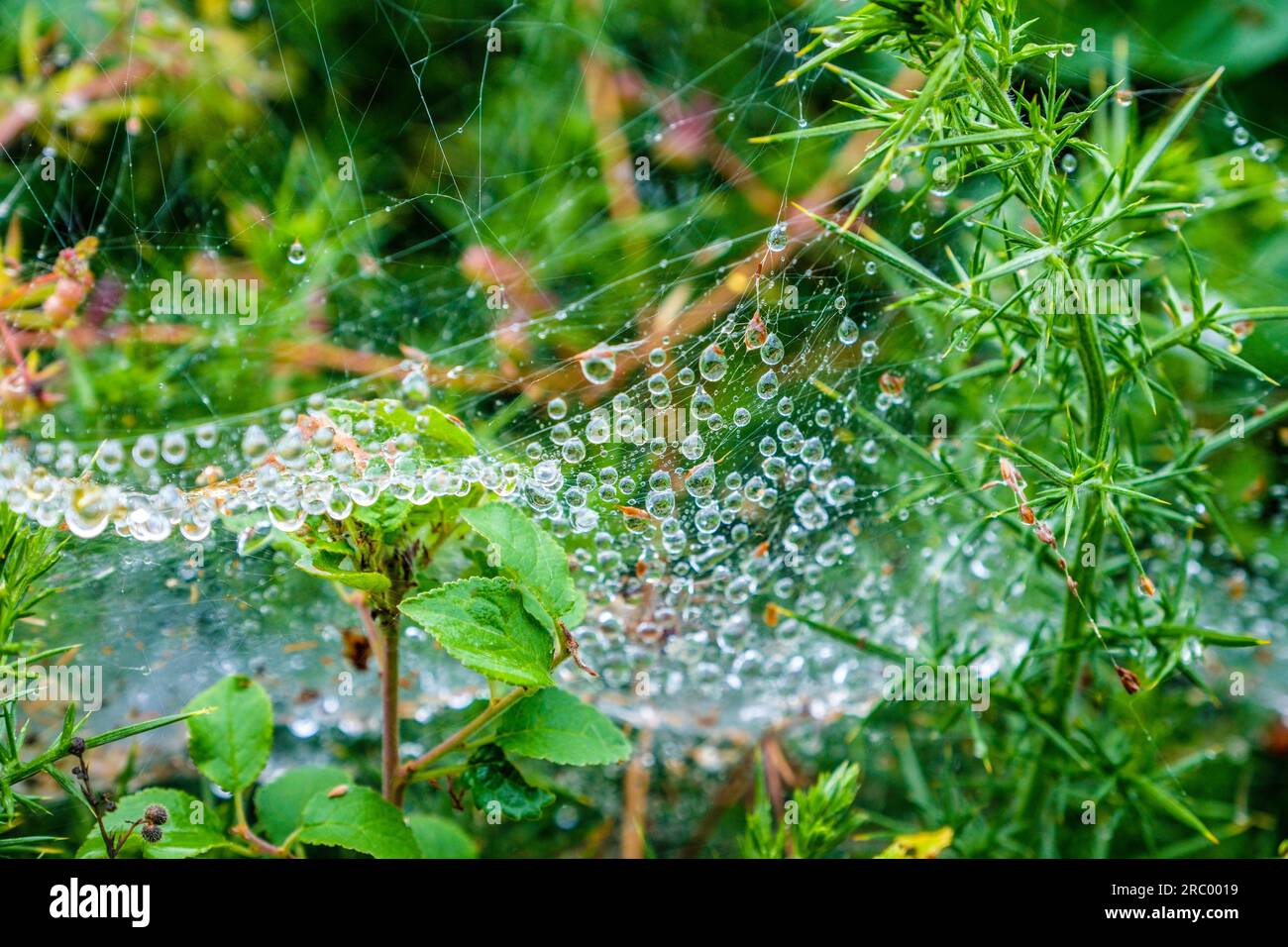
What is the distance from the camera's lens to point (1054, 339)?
0.93 metres

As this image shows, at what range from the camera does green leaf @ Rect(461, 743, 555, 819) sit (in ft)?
2.74

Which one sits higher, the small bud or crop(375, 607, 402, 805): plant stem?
the small bud

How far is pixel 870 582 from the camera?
1363mm

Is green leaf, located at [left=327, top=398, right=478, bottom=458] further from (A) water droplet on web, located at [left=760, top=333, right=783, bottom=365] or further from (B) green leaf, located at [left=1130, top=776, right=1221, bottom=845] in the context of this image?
(B) green leaf, located at [left=1130, top=776, right=1221, bottom=845]

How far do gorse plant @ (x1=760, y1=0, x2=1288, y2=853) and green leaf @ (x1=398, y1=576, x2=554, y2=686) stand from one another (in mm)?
438

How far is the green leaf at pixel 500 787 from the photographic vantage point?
0.84 metres

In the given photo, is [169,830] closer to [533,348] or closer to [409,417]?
[409,417]

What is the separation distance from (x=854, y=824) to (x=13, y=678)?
915mm

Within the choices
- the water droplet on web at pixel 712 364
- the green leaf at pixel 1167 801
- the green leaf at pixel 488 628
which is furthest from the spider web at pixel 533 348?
the green leaf at pixel 1167 801

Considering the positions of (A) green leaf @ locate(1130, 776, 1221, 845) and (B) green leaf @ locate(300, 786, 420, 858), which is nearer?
(B) green leaf @ locate(300, 786, 420, 858)

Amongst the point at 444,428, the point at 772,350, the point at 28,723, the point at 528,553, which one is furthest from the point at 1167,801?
the point at 28,723

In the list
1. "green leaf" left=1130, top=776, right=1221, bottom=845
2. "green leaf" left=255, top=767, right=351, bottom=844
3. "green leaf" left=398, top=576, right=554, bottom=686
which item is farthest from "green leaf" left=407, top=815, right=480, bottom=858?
"green leaf" left=1130, top=776, right=1221, bottom=845

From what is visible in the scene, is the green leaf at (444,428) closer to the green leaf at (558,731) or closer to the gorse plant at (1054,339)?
the green leaf at (558,731)

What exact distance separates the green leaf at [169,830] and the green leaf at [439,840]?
11.1 inches
